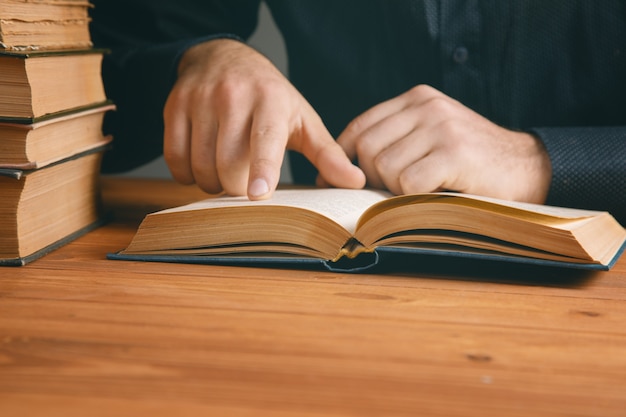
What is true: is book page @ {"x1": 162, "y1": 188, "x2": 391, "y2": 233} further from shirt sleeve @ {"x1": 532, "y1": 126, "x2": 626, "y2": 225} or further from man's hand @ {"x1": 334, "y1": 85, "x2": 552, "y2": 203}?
shirt sleeve @ {"x1": 532, "y1": 126, "x2": 626, "y2": 225}

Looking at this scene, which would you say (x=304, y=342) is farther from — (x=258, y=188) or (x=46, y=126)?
(x=46, y=126)

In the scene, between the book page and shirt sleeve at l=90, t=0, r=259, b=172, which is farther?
shirt sleeve at l=90, t=0, r=259, b=172

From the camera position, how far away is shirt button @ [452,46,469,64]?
144cm

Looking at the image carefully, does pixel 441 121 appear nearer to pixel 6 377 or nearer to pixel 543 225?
pixel 543 225

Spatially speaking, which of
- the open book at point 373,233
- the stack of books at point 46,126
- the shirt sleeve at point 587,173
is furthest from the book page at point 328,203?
the shirt sleeve at point 587,173

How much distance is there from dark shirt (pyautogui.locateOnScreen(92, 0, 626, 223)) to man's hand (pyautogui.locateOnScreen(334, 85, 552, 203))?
8cm

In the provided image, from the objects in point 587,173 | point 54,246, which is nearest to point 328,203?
point 54,246

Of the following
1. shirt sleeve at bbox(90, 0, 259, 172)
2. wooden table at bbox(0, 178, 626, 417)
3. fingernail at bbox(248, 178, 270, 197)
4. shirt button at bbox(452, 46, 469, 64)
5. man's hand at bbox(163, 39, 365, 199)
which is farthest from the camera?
shirt button at bbox(452, 46, 469, 64)

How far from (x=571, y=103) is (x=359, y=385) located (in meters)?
1.15

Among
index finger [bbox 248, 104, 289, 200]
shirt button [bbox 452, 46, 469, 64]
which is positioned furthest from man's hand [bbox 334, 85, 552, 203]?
shirt button [bbox 452, 46, 469, 64]

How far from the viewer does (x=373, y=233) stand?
799mm

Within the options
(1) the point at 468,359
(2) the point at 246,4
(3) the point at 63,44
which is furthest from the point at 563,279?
(2) the point at 246,4

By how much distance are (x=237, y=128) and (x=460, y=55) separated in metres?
0.63

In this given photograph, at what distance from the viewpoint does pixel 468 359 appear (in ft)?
1.87
